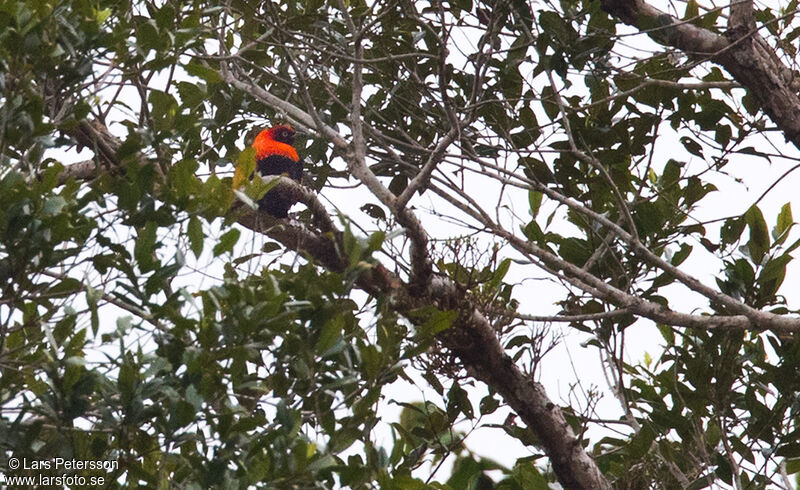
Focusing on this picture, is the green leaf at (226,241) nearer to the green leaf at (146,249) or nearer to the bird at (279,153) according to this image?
the green leaf at (146,249)

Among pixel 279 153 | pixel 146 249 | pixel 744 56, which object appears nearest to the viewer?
pixel 146 249

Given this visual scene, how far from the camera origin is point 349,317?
2.55 m

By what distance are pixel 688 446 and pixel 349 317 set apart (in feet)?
6.50

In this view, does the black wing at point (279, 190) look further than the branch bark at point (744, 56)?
Yes

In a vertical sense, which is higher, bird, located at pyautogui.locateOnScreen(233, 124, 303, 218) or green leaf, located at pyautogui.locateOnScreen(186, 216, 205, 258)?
bird, located at pyautogui.locateOnScreen(233, 124, 303, 218)

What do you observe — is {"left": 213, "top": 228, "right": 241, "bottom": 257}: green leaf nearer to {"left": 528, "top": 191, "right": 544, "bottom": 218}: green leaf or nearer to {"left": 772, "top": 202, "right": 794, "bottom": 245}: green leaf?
{"left": 528, "top": 191, "right": 544, "bottom": 218}: green leaf

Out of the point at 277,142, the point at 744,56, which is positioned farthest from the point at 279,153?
the point at 744,56

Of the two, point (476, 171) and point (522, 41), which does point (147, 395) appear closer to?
point (476, 171)

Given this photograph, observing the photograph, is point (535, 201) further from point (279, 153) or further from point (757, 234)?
point (279, 153)

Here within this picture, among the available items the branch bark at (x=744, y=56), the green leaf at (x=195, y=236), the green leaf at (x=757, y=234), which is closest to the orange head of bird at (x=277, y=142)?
the branch bark at (x=744, y=56)
